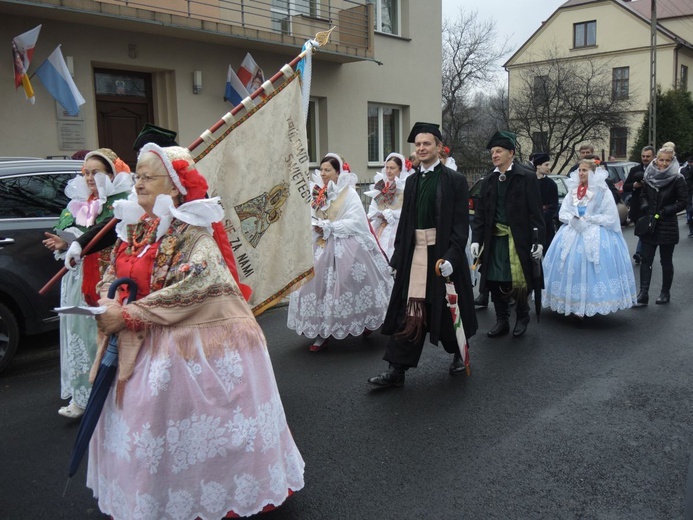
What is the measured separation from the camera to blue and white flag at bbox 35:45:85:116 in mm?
9578

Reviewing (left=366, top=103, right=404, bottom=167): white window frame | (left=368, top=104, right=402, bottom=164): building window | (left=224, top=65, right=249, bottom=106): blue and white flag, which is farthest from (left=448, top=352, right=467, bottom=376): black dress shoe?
Result: (left=368, top=104, right=402, bottom=164): building window

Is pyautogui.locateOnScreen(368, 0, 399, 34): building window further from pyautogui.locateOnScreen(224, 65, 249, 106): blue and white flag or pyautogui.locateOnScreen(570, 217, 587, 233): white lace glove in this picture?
pyautogui.locateOnScreen(570, 217, 587, 233): white lace glove

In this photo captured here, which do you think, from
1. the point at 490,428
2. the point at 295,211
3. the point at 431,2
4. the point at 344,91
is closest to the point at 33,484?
the point at 295,211

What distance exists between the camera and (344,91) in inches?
596

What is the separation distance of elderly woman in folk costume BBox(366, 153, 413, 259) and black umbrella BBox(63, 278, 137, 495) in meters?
5.02

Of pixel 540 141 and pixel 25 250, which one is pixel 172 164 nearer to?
pixel 25 250

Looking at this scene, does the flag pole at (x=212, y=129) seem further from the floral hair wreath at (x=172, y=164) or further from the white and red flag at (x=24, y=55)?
the white and red flag at (x=24, y=55)

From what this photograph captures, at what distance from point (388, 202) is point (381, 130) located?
379 inches

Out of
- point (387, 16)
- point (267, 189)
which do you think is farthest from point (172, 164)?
point (387, 16)

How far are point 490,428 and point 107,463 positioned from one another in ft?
8.24

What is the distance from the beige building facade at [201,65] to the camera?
989cm

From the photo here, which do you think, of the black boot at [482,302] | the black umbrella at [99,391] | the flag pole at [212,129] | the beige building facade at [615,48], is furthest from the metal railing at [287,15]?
the beige building facade at [615,48]

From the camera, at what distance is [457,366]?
5383 mm

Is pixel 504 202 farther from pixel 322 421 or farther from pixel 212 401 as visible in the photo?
pixel 212 401
